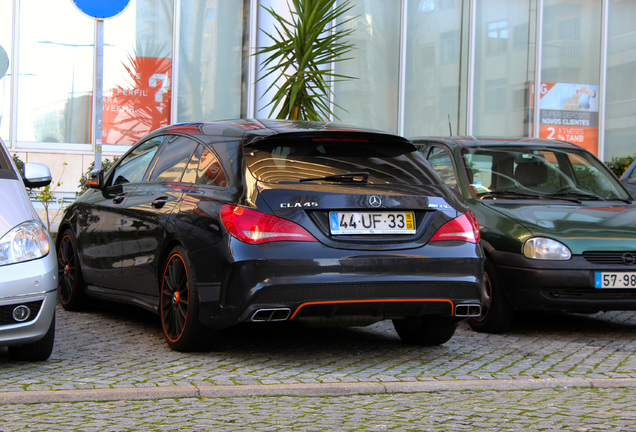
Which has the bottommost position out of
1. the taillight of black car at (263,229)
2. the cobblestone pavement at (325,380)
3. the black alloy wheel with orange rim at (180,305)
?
the cobblestone pavement at (325,380)

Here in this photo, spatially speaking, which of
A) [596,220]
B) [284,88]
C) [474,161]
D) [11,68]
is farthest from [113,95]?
[596,220]

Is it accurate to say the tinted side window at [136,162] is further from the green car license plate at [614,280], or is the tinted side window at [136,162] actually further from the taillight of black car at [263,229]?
the green car license plate at [614,280]

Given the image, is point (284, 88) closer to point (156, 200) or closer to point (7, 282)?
point (156, 200)

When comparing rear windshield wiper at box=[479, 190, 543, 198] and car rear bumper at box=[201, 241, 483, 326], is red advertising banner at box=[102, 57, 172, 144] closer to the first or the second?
rear windshield wiper at box=[479, 190, 543, 198]

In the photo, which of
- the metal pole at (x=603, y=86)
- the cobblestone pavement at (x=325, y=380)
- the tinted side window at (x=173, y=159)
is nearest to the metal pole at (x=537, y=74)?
the metal pole at (x=603, y=86)

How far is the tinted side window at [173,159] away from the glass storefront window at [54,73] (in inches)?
327

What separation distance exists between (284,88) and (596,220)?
5178 mm

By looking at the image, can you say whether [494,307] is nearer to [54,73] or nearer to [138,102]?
[138,102]

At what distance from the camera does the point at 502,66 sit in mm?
17562

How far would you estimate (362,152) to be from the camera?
596 centimetres

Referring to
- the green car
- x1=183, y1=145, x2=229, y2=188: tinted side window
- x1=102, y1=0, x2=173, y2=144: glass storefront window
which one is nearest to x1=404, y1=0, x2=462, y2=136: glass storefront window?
x1=102, y1=0, x2=173, y2=144: glass storefront window

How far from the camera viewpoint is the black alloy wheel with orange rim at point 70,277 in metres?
7.68

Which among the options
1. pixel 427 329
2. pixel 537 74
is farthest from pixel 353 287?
pixel 537 74

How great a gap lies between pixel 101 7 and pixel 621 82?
1299 centimetres
